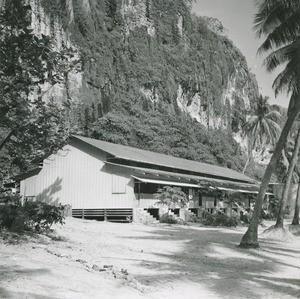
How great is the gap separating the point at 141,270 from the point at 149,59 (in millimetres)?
56100

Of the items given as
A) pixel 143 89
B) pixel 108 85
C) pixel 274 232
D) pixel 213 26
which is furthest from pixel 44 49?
→ pixel 213 26

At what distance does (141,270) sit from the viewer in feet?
31.0

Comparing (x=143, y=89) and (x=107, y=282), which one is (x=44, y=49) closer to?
(x=107, y=282)

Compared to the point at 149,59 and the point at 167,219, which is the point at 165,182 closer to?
the point at 167,219

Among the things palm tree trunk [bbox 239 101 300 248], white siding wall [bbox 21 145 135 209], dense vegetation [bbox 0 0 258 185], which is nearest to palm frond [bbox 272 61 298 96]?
palm tree trunk [bbox 239 101 300 248]

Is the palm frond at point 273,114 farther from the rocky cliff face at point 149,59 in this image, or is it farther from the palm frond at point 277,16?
the palm frond at point 277,16

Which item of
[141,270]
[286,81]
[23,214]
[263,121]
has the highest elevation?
[263,121]

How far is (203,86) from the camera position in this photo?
71.5 m

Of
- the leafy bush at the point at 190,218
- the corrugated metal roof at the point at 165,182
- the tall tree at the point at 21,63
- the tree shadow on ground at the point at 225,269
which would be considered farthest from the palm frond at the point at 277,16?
the leafy bush at the point at 190,218

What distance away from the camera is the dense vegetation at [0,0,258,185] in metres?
48.7

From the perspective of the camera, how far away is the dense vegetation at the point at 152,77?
48656 millimetres

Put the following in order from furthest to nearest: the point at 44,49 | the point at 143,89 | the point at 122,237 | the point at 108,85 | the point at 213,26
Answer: the point at 213,26 → the point at 143,89 → the point at 108,85 → the point at 122,237 → the point at 44,49

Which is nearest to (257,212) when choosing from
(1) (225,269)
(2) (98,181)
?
(1) (225,269)

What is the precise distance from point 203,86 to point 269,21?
5544 centimetres
